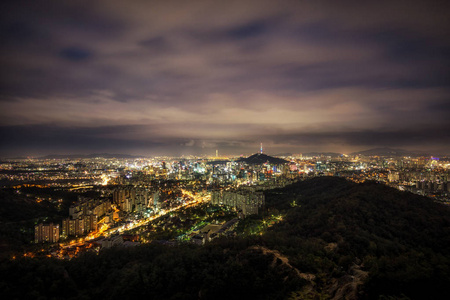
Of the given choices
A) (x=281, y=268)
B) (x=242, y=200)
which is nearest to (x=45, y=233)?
(x=242, y=200)

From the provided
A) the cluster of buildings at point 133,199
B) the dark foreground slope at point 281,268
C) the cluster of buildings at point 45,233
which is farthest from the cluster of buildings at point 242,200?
the cluster of buildings at point 45,233

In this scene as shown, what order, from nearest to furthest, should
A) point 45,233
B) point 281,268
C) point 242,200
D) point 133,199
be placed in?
point 281,268
point 45,233
point 242,200
point 133,199

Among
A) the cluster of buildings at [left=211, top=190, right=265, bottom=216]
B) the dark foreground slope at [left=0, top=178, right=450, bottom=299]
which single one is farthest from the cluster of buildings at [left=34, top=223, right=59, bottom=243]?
the cluster of buildings at [left=211, top=190, right=265, bottom=216]

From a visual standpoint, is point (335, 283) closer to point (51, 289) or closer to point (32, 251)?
point (51, 289)

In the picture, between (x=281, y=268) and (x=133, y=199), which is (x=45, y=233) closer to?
(x=133, y=199)

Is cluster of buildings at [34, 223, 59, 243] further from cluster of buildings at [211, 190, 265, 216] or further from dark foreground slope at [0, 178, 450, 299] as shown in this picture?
cluster of buildings at [211, 190, 265, 216]

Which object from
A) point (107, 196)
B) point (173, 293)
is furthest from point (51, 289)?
point (107, 196)

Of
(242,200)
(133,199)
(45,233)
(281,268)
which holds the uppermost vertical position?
(281,268)

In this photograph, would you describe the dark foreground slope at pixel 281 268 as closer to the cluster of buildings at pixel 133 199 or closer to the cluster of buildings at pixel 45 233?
the cluster of buildings at pixel 45 233
